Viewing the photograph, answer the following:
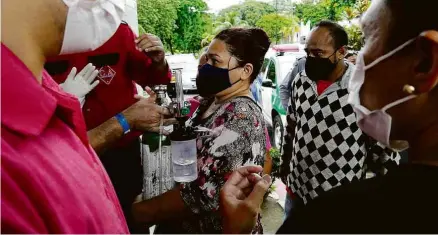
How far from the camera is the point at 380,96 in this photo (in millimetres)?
1138

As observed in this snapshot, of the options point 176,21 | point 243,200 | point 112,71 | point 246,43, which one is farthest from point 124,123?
point 176,21

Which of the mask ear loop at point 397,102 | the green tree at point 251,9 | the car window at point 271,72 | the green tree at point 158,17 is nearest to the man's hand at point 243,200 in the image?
the mask ear loop at point 397,102

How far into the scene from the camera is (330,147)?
114 inches

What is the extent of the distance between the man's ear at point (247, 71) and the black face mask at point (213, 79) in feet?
0.31

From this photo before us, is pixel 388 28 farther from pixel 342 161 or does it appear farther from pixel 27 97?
pixel 342 161

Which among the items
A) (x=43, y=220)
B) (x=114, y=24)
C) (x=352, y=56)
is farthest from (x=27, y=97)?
(x=352, y=56)

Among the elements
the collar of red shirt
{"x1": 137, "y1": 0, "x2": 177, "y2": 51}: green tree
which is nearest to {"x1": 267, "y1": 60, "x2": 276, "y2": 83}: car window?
the collar of red shirt

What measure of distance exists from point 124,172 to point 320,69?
184 cm

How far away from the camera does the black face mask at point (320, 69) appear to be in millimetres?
3211

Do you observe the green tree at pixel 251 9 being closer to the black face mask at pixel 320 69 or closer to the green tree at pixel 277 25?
the green tree at pixel 277 25

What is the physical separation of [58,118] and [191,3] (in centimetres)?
2812

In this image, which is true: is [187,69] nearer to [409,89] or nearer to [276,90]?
[276,90]

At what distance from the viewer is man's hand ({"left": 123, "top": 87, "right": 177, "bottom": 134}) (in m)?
2.18

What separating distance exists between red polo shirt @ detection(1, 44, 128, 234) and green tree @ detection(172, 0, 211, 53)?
2559 cm
